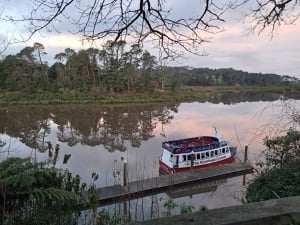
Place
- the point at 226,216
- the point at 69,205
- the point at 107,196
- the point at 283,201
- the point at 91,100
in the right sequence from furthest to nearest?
the point at 91,100 < the point at 107,196 < the point at 69,205 < the point at 283,201 < the point at 226,216

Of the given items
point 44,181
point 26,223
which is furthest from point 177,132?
point 26,223

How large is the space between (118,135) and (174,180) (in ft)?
30.9

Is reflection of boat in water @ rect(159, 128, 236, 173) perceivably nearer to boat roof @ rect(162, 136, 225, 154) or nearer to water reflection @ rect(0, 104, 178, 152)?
boat roof @ rect(162, 136, 225, 154)

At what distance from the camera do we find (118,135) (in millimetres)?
21406

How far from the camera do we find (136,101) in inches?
1650

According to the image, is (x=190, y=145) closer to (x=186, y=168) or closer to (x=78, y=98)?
(x=186, y=168)

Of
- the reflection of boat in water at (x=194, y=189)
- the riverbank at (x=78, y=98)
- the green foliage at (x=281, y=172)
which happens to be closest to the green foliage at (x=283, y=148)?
the green foliage at (x=281, y=172)

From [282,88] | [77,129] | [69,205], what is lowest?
[77,129]

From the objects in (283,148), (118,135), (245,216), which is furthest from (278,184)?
(118,135)

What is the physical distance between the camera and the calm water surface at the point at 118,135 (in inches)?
435

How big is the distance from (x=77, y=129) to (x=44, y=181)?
19402 mm

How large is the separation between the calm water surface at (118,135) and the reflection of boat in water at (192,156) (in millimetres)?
774

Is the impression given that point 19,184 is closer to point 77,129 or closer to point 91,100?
point 77,129

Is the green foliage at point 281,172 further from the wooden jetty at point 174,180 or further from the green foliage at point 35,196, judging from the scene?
the wooden jetty at point 174,180
